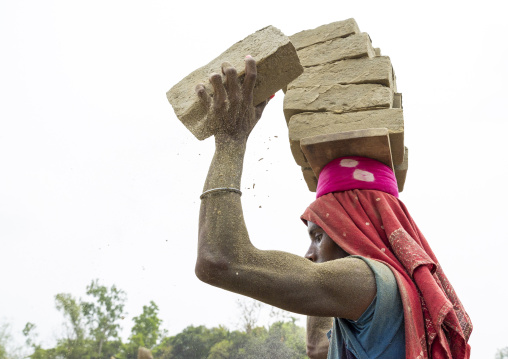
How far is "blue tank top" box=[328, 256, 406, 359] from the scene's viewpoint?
72.6 inches

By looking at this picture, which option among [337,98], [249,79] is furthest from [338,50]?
[249,79]

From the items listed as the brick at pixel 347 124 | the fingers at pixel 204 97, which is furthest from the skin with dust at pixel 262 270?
the brick at pixel 347 124

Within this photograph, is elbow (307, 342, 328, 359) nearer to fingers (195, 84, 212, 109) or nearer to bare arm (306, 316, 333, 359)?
bare arm (306, 316, 333, 359)

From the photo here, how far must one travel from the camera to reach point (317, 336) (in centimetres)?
307

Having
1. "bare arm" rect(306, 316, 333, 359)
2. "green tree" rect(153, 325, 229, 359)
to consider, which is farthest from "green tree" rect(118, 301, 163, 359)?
"bare arm" rect(306, 316, 333, 359)

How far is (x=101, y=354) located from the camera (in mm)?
16266

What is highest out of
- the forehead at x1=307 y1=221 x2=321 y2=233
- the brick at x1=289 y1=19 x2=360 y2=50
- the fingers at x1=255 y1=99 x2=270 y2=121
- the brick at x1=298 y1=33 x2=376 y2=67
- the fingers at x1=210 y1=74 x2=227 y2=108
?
the brick at x1=289 y1=19 x2=360 y2=50

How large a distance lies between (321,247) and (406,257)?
1.63ft

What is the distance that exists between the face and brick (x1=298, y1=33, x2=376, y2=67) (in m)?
1.16

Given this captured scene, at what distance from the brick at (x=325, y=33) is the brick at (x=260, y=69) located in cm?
80

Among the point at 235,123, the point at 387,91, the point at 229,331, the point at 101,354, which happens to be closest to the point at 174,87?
the point at 235,123

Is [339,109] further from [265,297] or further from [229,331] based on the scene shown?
[229,331]

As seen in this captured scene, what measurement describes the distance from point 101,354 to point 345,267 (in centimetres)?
1663

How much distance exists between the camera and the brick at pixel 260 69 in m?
2.31
